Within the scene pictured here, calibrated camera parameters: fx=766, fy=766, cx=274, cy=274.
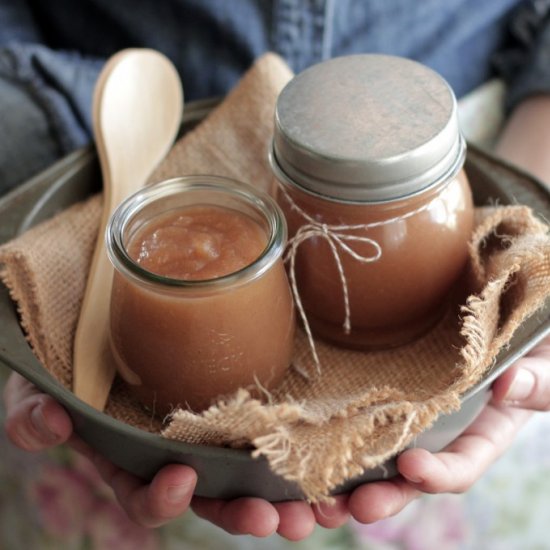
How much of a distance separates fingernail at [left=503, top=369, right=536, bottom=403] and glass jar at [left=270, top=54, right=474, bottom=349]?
2.5 inches

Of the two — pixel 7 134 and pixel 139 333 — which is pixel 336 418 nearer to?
pixel 139 333

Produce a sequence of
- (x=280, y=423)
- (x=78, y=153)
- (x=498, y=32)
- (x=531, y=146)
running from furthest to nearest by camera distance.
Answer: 1. (x=498, y=32)
2. (x=531, y=146)
3. (x=78, y=153)
4. (x=280, y=423)

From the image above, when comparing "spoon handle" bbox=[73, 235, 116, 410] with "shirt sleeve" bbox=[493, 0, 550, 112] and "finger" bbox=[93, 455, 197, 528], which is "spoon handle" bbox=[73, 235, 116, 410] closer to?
"finger" bbox=[93, 455, 197, 528]

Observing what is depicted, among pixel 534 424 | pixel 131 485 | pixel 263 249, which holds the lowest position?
pixel 534 424

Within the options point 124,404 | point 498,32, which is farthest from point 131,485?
point 498,32

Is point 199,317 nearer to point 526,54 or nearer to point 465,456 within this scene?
point 465,456

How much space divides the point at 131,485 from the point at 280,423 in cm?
13

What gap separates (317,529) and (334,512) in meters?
0.25

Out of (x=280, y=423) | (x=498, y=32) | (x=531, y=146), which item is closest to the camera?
(x=280, y=423)

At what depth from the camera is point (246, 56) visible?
66 centimetres

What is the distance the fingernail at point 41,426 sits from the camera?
40cm

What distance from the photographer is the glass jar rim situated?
36 centimetres

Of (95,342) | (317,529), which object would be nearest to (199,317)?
(95,342)

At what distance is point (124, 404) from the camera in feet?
1.44
